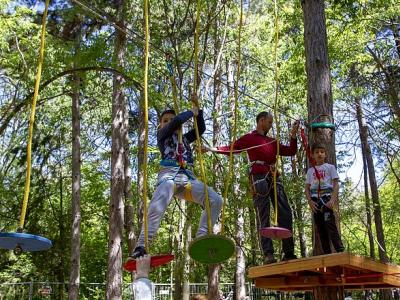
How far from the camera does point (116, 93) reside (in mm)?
9406

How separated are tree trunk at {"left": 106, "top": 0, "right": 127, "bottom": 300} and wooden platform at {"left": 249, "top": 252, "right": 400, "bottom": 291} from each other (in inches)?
175

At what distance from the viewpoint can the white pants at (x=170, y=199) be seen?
3281 millimetres

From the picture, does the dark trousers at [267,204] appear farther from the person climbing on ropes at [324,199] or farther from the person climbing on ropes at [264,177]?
the person climbing on ropes at [324,199]

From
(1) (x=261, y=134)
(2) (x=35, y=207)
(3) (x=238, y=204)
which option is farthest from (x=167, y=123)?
(2) (x=35, y=207)

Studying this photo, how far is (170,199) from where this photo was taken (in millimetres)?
3346

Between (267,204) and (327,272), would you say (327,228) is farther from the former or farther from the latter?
(267,204)

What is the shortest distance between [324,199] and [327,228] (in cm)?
25

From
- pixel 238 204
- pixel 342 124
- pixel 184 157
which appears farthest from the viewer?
pixel 342 124

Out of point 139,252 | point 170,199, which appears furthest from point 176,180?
point 139,252

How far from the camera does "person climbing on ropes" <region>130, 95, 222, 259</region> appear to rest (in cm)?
331

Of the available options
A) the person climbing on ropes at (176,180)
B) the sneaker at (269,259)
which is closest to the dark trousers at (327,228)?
the sneaker at (269,259)

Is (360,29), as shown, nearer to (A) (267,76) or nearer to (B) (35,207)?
(A) (267,76)

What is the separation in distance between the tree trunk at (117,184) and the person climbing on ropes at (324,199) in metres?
4.45

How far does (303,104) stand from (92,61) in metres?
7.05
